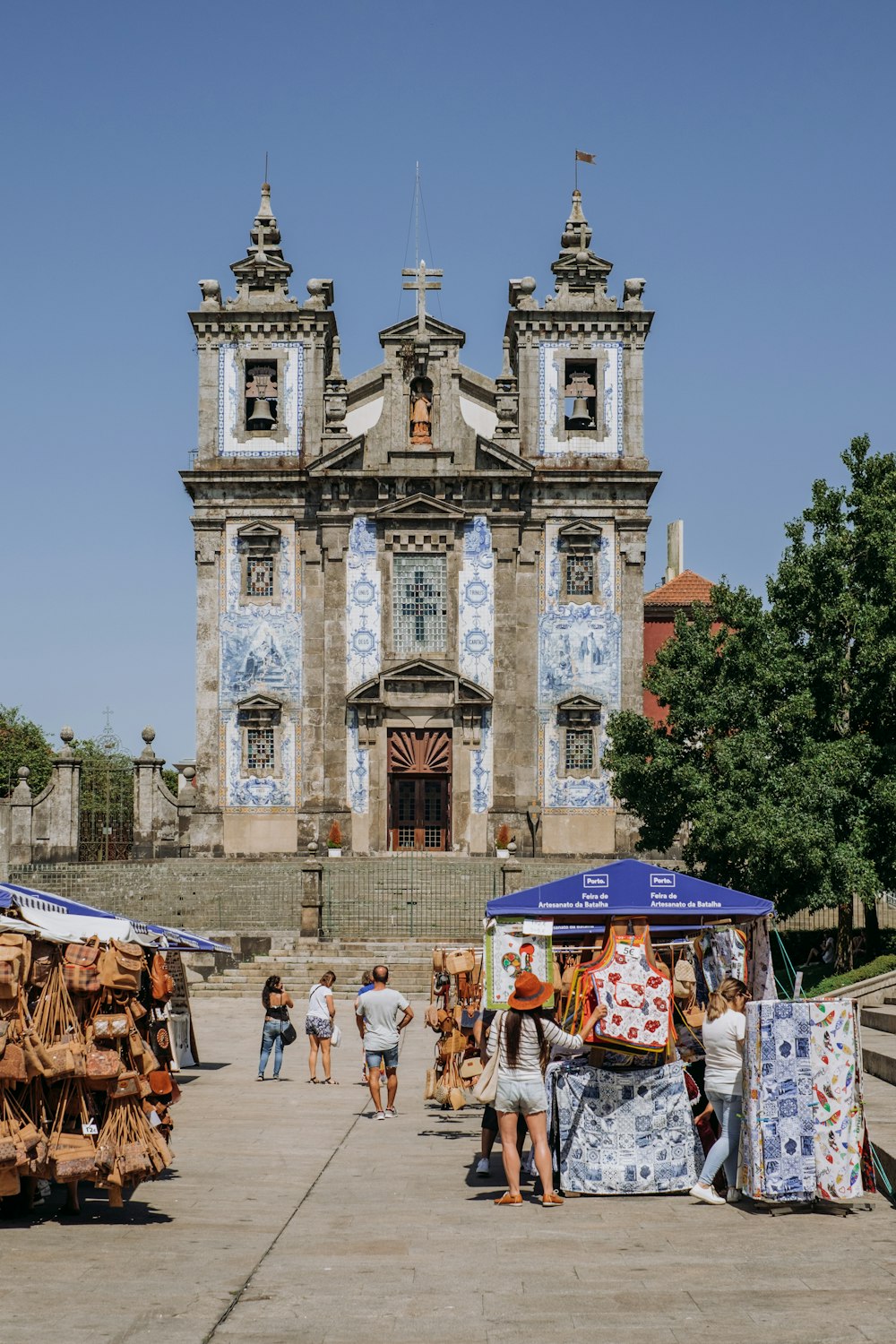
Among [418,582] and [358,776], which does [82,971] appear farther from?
[418,582]

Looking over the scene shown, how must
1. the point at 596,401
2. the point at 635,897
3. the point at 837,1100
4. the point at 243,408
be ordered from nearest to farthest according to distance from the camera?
the point at 837,1100, the point at 635,897, the point at 596,401, the point at 243,408

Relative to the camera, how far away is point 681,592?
57.2 m

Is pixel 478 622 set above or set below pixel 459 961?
above

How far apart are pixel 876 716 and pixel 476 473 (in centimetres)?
1497

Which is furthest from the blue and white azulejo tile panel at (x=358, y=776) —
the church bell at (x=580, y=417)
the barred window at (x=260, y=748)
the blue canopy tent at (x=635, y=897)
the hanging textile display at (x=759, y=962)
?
the blue canopy tent at (x=635, y=897)

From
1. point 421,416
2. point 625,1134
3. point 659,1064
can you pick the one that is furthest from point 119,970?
point 421,416

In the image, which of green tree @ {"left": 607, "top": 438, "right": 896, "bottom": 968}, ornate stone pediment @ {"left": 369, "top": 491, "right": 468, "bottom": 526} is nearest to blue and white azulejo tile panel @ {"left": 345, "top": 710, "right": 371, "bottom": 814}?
ornate stone pediment @ {"left": 369, "top": 491, "right": 468, "bottom": 526}

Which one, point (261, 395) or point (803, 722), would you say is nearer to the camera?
point (803, 722)

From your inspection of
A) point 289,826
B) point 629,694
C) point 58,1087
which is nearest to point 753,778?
point 629,694

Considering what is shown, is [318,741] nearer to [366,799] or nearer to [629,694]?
[366,799]

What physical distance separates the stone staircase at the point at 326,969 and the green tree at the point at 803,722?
5.67 meters

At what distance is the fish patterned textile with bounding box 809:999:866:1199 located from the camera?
11.5 metres

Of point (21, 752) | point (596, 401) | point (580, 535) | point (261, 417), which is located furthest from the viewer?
point (21, 752)

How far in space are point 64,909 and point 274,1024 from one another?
5.36 meters
